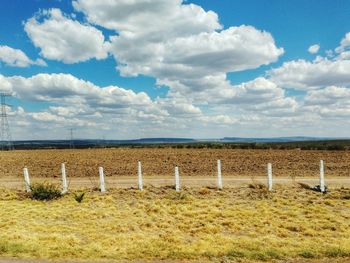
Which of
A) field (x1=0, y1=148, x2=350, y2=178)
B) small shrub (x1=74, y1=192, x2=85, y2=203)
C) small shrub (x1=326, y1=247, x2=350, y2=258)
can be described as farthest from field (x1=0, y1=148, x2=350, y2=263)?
field (x1=0, y1=148, x2=350, y2=178)

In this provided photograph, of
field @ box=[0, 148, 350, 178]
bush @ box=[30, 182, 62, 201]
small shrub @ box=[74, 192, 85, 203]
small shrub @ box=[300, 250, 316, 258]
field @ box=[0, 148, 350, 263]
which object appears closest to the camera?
small shrub @ box=[300, 250, 316, 258]

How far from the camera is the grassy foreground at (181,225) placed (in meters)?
9.04

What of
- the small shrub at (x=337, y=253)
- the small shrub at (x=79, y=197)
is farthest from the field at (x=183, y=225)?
the small shrub at (x=79, y=197)

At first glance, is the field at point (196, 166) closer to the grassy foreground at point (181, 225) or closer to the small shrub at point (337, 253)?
the grassy foreground at point (181, 225)

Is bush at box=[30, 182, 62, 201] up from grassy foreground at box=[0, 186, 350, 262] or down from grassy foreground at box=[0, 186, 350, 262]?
up

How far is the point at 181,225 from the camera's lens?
12453 mm

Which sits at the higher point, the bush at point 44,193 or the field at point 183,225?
the bush at point 44,193

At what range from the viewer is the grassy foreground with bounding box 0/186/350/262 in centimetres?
904

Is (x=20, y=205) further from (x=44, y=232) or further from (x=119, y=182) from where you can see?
(x=119, y=182)

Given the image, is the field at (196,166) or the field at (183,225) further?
the field at (196,166)

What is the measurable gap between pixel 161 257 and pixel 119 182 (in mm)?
14270

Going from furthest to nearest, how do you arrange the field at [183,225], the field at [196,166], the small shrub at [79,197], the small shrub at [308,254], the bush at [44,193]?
the field at [196,166] → the bush at [44,193] → the small shrub at [79,197] → the field at [183,225] → the small shrub at [308,254]

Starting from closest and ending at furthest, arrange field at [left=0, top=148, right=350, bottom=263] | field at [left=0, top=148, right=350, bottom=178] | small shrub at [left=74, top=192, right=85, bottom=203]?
1. field at [left=0, top=148, right=350, bottom=263]
2. small shrub at [left=74, top=192, right=85, bottom=203]
3. field at [left=0, top=148, right=350, bottom=178]

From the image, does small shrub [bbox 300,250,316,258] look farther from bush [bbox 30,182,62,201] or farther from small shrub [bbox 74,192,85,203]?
bush [bbox 30,182,62,201]
